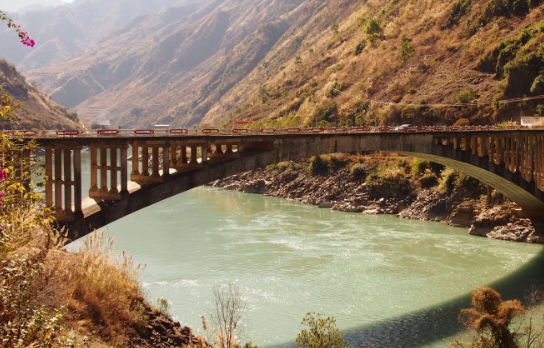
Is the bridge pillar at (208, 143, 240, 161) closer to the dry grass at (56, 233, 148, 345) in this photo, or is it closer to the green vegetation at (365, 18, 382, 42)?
the dry grass at (56, 233, 148, 345)

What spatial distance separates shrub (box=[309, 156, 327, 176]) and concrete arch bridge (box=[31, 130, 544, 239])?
2421 centimetres

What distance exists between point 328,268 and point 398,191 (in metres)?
23.3

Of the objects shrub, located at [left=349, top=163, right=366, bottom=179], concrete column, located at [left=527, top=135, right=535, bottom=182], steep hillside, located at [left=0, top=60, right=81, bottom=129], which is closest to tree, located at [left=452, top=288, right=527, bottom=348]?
concrete column, located at [left=527, top=135, right=535, bottom=182]

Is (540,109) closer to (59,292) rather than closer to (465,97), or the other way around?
(465,97)

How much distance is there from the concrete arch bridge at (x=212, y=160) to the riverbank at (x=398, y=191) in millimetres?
2808

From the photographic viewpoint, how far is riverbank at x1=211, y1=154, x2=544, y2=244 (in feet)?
141

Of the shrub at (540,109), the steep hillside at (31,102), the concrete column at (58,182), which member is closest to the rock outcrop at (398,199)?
the shrub at (540,109)

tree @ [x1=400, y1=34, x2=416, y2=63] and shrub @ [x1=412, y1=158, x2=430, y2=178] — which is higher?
tree @ [x1=400, y1=34, x2=416, y2=63]

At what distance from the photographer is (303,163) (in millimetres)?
67750

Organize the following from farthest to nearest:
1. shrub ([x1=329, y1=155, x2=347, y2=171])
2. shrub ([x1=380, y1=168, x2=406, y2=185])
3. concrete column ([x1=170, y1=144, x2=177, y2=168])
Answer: shrub ([x1=329, y1=155, x2=347, y2=171])
shrub ([x1=380, y1=168, x2=406, y2=185])
concrete column ([x1=170, y1=144, x2=177, y2=168])

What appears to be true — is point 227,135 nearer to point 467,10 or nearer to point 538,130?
point 538,130

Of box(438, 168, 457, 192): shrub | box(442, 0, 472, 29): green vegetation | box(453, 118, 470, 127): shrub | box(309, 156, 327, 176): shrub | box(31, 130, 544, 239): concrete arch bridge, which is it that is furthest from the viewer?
box(442, 0, 472, 29): green vegetation

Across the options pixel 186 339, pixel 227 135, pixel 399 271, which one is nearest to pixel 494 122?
pixel 399 271

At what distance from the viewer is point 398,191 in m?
53.7
